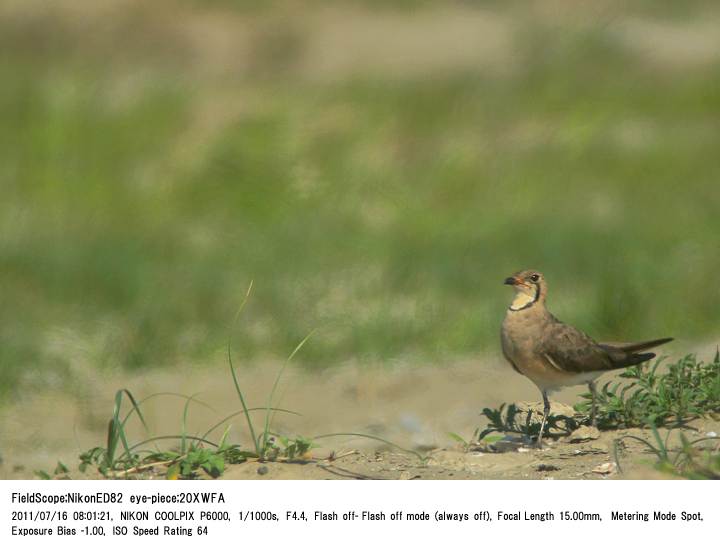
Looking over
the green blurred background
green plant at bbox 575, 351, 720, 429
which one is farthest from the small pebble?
the green blurred background

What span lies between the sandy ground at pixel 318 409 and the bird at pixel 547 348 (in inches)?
7.7

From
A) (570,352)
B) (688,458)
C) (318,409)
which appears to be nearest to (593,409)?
(570,352)

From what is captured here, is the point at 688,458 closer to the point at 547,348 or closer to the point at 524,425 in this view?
the point at 547,348

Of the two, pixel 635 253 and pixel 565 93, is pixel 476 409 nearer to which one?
pixel 635 253

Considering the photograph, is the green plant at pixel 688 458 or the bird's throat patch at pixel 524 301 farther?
the bird's throat patch at pixel 524 301

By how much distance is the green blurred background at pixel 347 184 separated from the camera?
23.7ft

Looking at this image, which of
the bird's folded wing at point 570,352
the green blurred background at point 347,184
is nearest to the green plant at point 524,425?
the bird's folded wing at point 570,352

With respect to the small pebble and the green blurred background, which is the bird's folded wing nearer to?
the small pebble

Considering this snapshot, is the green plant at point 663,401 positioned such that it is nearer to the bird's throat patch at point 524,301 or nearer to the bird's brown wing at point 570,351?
the bird's brown wing at point 570,351

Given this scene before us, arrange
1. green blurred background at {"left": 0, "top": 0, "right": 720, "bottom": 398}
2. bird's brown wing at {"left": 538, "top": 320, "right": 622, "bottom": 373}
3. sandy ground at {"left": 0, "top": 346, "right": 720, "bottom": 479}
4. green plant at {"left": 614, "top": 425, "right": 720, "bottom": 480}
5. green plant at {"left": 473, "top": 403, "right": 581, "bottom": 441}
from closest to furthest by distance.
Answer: green plant at {"left": 614, "top": 425, "right": 720, "bottom": 480} < bird's brown wing at {"left": 538, "top": 320, "right": 622, "bottom": 373} < green plant at {"left": 473, "top": 403, "right": 581, "bottom": 441} < sandy ground at {"left": 0, "top": 346, "right": 720, "bottom": 479} < green blurred background at {"left": 0, "top": 0, "right": 720, "bottom": 398}

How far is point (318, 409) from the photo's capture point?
568 cm

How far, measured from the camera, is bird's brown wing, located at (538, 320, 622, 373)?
13.5 ft

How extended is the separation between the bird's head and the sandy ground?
423mm
